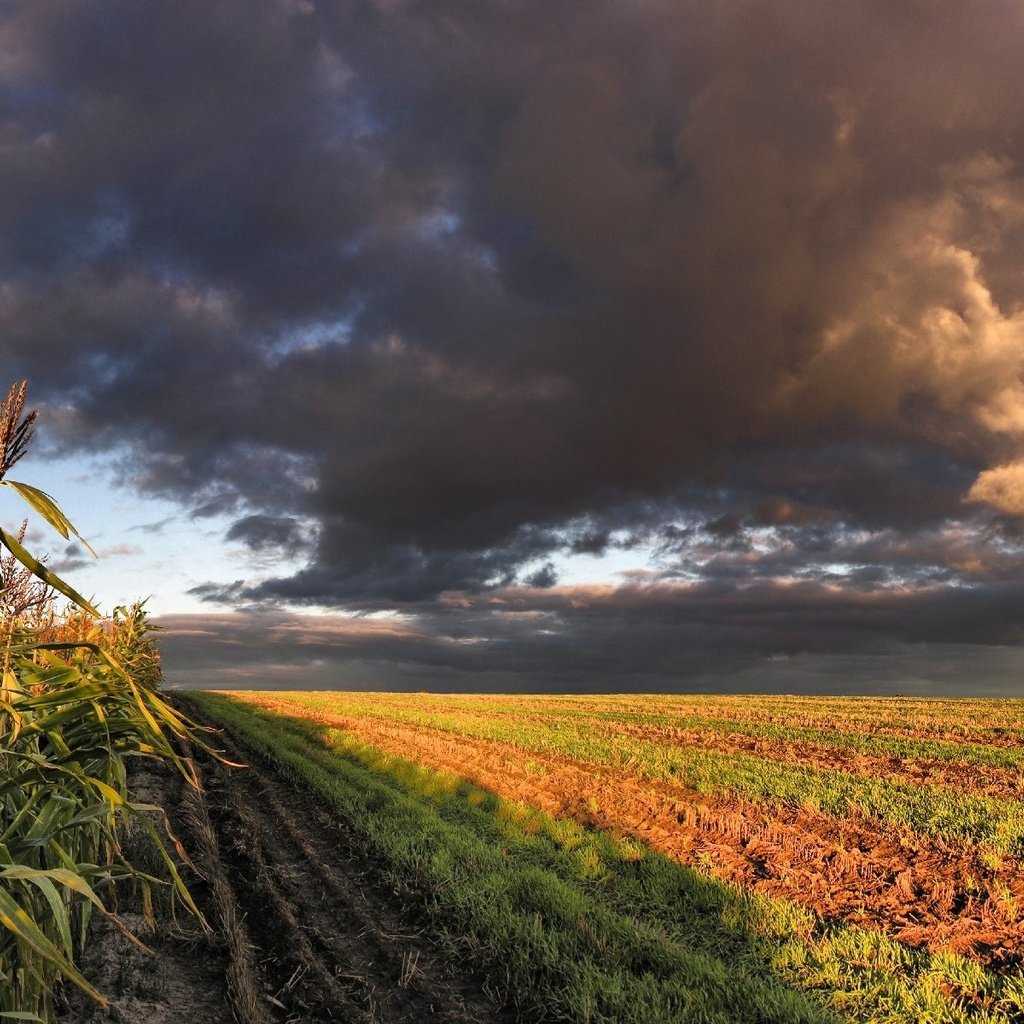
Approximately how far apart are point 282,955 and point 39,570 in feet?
19.7

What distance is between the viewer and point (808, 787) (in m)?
15.0

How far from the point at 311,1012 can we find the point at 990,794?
15.2 m

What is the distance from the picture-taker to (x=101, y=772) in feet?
15.0

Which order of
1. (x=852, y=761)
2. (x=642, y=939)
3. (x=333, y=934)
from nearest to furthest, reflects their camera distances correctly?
(x=642, y=939) < (x=333, y=934) < (x=852, y=761)

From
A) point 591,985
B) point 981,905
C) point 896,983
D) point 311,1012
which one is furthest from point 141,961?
point 981,905

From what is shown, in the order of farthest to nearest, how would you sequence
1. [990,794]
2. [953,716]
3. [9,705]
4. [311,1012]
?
[953,716], [990,794], [311,1012], [9,705]

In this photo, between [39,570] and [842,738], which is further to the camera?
[842,738]

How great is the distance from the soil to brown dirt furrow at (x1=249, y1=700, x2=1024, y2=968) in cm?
436

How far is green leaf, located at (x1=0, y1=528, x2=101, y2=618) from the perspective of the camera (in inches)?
101

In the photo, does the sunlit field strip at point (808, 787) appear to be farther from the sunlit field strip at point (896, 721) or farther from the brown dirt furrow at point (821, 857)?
the sunlit field strip at point (896, 721)

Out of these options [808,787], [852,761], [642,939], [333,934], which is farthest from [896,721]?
[333,934]

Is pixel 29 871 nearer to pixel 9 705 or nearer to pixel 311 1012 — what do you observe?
pixel 9 705

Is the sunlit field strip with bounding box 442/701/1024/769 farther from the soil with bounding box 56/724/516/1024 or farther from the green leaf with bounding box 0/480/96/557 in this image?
the green leaf with bounding box 0/480/96/557

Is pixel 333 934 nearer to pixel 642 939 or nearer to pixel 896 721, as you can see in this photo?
pixel 642 939
